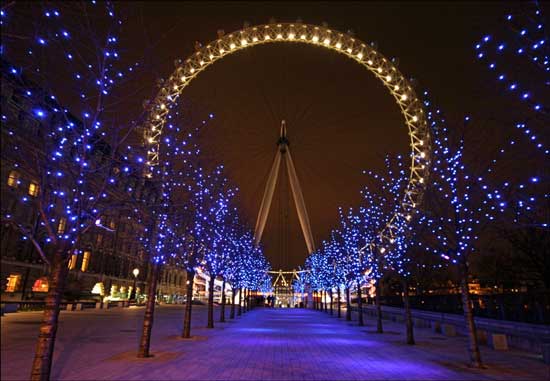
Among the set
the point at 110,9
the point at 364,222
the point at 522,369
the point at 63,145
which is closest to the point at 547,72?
the point at 522,369

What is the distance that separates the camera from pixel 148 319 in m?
14.3

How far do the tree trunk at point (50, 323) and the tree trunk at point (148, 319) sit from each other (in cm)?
577

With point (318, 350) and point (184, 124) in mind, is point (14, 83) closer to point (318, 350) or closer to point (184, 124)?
point (184, 124)

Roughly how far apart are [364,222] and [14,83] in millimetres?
25824

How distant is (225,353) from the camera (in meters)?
14.8

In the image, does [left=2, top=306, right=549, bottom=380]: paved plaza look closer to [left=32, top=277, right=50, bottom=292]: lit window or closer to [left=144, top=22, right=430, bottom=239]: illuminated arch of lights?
[left=144, top=22, right=430, bottom=239]: illuminated arch of lights

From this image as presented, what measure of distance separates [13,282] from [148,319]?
134 ft

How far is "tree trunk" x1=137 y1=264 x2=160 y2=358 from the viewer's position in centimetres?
1349

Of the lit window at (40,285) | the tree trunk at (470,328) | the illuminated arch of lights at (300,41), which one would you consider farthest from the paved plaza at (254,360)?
the lit window at (40,285)

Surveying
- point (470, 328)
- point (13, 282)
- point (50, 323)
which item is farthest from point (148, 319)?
point (13, 282)

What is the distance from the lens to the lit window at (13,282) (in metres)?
44.5

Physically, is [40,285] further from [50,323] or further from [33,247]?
[50,323]

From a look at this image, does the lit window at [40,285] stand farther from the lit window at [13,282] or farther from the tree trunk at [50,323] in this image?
the tree trunk at [50,323]

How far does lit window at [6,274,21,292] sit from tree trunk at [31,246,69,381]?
43729 millimetres
